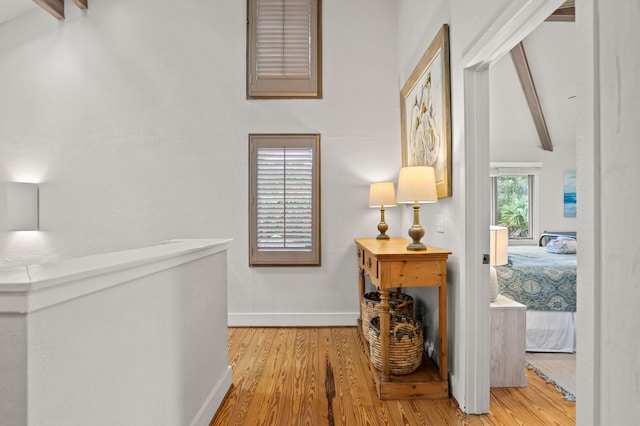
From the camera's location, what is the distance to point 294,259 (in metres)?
3.70

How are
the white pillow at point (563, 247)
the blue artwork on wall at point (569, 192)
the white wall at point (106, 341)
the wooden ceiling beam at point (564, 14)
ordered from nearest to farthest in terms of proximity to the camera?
the white wall at point (106, 341) < the wooden ceiling beam at point (564, 14) < the white pillow at point (563, 247) < the blue artwork on wall at point (569, 192)

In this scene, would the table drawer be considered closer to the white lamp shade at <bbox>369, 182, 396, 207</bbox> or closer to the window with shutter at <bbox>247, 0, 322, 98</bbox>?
the white lamp shade at <bbox>369, 182, 396, 207</bbox>

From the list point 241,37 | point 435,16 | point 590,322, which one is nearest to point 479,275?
point 590,322

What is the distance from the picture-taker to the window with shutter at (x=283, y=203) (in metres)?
3.71

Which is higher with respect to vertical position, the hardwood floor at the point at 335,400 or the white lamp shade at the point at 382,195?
the white lamp shade at the point at 382,195

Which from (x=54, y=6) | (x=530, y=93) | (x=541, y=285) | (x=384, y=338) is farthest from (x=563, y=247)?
(x=54, y=6)

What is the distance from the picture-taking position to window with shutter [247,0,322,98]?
3.74 meters

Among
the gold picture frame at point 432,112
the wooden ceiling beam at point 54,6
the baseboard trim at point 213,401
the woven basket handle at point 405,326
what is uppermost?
the wooden ceiling beam at point 54,6

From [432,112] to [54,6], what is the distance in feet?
12.8

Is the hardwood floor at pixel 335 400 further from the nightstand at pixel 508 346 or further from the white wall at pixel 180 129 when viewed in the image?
the white wall at pixel 180 129

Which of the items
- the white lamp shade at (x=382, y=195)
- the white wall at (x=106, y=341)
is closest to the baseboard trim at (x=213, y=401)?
the white wall at (x=106, y=341)

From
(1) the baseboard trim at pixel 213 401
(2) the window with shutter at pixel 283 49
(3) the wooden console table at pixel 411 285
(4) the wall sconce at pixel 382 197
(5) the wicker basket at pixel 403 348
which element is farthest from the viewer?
(2) the window with shutter at pixel 283 49

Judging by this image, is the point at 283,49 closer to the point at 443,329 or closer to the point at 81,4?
the point at 81,4

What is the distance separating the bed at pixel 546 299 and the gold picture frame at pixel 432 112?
1.16 metres
